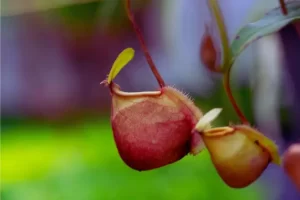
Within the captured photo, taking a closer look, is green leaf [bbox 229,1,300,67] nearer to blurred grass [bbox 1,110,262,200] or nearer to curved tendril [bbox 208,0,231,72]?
curved tendril [bbox 208,0,231,72]

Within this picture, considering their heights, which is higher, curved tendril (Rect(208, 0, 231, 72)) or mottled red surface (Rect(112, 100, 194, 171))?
curved tendril (Rect(208, 0, 231, 72))

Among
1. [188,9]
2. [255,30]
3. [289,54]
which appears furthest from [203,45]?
[188,9]

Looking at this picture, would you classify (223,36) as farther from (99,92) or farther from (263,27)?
(99,92)

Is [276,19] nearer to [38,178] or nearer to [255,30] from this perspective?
[255,30]

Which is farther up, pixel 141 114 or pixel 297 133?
pixel 141 114

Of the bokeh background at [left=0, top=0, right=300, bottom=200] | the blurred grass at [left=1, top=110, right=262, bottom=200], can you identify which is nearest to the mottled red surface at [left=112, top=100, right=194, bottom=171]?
the bokeh background at [left=0, top=0, right=300, bottom=200]

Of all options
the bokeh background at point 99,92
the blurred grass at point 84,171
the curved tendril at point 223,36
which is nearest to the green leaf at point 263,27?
the curved tendril at point 223,36

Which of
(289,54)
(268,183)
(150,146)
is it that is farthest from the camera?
(268,183)
